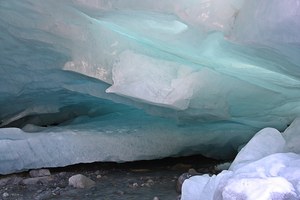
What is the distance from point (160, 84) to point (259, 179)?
1.09 metres

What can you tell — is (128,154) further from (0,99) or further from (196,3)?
(196,3)

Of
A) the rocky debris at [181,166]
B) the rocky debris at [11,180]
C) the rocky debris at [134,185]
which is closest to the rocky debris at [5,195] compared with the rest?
the rocky debris at [11,180]

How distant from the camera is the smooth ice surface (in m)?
1.10

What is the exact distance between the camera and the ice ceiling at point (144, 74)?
5.26ft

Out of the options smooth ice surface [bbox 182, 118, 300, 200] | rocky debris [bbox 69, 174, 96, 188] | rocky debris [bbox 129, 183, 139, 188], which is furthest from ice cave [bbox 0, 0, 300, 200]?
rocky debris [bbox 129, 183, 139, 188]

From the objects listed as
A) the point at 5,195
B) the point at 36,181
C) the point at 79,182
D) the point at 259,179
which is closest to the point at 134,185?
the point at 79,182

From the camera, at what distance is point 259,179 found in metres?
1.17

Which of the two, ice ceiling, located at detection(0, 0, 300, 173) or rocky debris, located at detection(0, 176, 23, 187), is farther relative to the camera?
rocky debris, located at detection(0, 176, 23, 187)

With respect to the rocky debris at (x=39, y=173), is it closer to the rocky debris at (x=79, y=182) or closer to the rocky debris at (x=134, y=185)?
the rocky debris at (x=79, y=182)

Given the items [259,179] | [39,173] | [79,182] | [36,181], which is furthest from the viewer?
[39,173]

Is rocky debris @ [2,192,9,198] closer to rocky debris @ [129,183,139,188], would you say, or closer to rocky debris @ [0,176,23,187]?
rocky debris @ [0,176,23,187]

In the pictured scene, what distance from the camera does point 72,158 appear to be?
2.64 metres

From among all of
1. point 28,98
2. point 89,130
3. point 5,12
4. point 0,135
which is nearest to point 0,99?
point 28,98

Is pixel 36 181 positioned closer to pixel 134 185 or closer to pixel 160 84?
pixel 134 185
